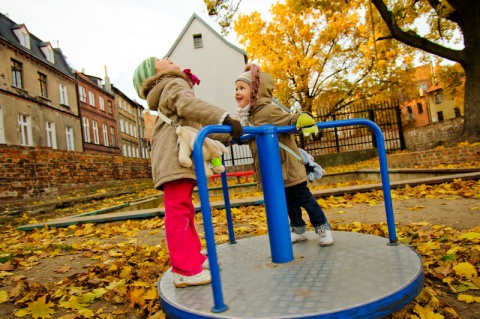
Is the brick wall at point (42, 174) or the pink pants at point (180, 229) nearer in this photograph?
the pink pants at point (180, 229)

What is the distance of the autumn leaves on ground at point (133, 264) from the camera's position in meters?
1.91

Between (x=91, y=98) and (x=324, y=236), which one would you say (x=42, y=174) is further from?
(x=91, y=98)

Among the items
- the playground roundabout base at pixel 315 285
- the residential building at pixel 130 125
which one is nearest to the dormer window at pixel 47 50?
the residential building at pixel 130 125

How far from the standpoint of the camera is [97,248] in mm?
3561

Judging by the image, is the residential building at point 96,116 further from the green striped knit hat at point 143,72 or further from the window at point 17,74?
the green striped knit hat at point 143,72

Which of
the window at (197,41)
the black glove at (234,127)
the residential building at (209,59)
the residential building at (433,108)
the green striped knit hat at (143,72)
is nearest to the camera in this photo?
the black glove at (234,127)

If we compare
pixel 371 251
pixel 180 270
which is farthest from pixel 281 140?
pixel 180 270

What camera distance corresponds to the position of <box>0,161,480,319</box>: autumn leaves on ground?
1914mm

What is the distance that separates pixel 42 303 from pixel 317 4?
1098cm

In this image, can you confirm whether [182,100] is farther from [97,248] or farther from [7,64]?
[7,64]

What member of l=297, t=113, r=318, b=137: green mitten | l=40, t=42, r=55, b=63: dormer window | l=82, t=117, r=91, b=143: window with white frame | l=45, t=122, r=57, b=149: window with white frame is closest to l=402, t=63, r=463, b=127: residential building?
l=82, t=117, r=91, b=143: window with white frame

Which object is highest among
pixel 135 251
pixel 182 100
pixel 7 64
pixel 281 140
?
pixel 7 64

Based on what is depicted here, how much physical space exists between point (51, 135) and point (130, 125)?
58.9ft

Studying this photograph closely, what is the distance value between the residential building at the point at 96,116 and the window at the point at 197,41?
376 inches
